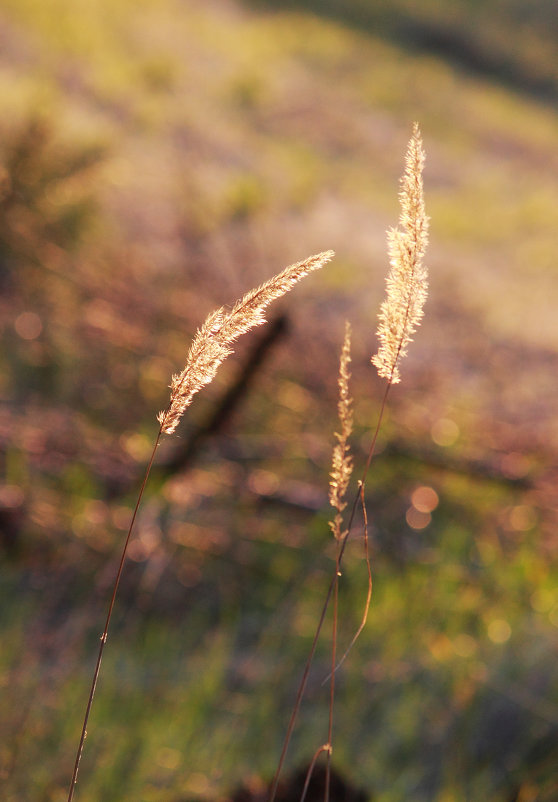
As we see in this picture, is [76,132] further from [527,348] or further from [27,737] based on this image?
[27,737]

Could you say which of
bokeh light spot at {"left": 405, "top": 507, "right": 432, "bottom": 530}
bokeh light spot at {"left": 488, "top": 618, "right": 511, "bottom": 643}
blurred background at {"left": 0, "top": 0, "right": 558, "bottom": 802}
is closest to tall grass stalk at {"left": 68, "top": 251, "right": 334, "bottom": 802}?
blurred background at {"left": 0, "top": 0, "right": 558, "bottom": 802}

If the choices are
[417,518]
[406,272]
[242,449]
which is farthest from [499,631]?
[406,272]

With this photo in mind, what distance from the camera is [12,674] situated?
171 centimetres

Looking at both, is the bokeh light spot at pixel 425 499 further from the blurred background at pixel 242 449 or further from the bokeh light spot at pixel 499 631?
the bokeh light spot at pixel 499 631

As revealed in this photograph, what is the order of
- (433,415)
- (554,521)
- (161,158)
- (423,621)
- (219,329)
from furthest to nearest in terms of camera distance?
(161,158)
(433,415)
(554,521)
(423,621)
(219,329)

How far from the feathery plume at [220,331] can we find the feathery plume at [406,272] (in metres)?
0.11

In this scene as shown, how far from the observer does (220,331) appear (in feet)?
2.85

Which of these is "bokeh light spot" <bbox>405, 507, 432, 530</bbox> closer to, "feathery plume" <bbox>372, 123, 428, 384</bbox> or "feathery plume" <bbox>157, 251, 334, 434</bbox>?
"feathery plume" <bbox>372, 123, 428, 384</bbox>

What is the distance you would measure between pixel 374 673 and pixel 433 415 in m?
1.28

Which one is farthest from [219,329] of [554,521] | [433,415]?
[433,415]

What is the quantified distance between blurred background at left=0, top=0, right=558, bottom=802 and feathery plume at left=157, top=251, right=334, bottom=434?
98 centimetres

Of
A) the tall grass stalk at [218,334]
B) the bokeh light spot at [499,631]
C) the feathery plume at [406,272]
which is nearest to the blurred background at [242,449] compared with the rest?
the bokeh light spot at [499,631]

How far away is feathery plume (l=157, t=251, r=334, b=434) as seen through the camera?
0.85 m

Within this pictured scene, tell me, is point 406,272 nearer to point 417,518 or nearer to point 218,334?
point 218,334
